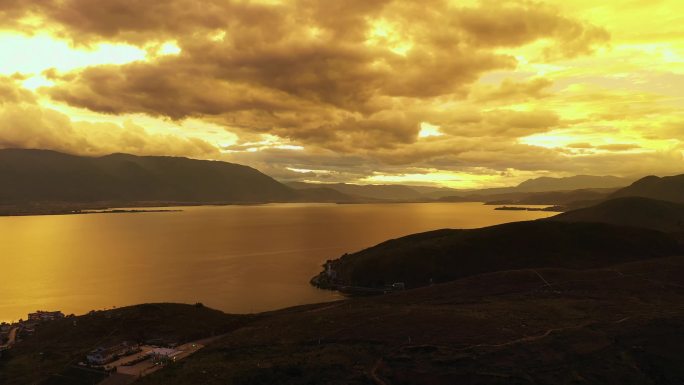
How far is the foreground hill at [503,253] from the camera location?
145 metres

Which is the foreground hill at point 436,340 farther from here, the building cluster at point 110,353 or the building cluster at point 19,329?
the building cluster at point 19,329

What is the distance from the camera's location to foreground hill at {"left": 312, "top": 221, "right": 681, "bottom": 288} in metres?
145

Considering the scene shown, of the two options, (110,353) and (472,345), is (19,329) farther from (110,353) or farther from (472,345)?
(472,345)

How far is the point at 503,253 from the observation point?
15438cm

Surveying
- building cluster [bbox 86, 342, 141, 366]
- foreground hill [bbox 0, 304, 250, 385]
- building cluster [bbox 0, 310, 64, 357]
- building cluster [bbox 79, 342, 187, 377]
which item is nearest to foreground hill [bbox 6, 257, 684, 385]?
foreground hill [bbox 0, 304, 250, 385]

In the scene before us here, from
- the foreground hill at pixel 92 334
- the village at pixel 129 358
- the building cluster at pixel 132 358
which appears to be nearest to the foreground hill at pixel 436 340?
the foreground hill at pixel 92 334

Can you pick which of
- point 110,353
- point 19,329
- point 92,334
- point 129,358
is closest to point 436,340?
point 129,358

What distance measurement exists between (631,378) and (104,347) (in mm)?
76231

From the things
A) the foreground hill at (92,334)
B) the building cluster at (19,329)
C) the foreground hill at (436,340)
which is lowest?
the building cluster at (19,329)

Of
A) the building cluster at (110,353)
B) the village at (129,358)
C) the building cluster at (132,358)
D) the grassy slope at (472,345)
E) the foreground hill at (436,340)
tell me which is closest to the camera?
the grassy slope at (472,345)

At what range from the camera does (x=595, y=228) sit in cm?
16962

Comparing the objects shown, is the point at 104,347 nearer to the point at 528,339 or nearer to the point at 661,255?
the point at 528,339

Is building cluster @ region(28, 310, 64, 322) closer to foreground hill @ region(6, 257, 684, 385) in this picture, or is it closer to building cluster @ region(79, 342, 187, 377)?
foreground hill @ region(6, 257, 684, 385)

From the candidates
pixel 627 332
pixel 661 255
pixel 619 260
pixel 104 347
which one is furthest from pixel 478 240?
pixel 104 347
